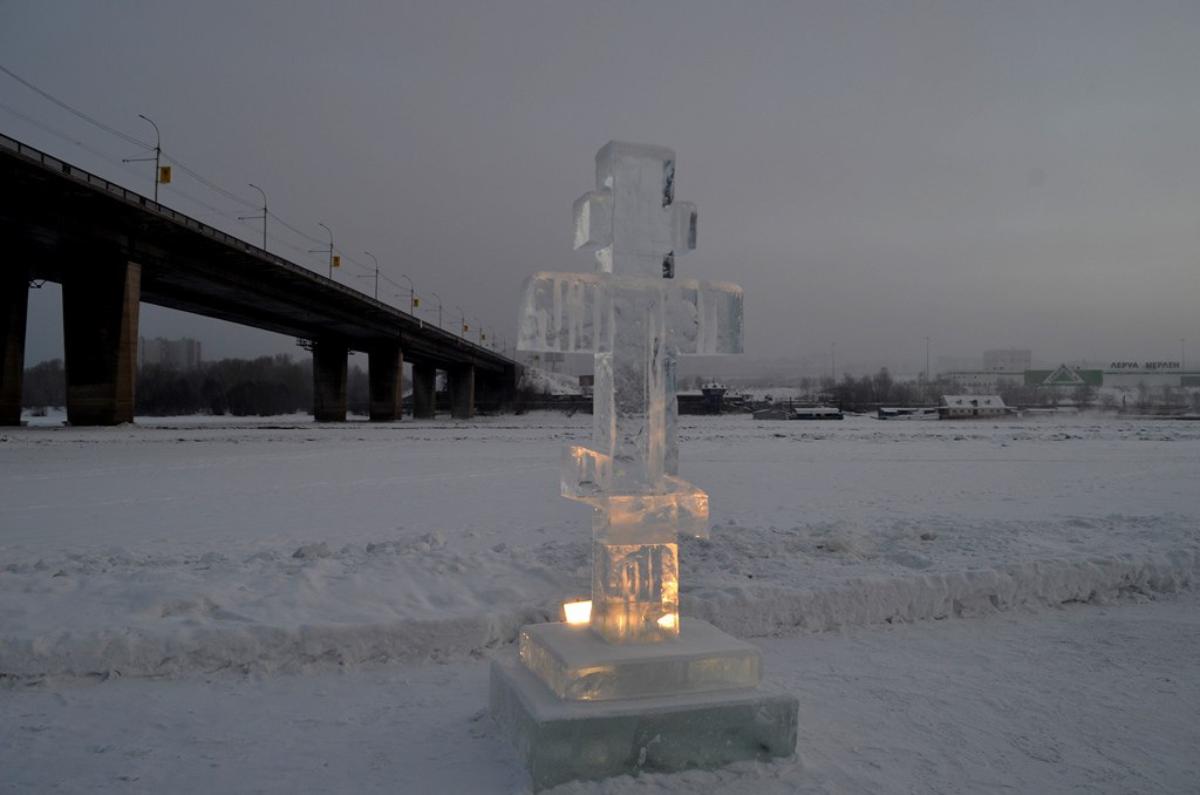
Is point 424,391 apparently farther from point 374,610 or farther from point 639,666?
point 639,666

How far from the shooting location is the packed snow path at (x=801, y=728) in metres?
4.26

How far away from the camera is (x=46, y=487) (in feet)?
54.2

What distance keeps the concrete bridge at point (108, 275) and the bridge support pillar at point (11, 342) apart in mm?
46

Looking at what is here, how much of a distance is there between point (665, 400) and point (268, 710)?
10.8ft

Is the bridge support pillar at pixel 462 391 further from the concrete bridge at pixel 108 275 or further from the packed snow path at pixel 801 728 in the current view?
the packed snow path at pixel 801 728

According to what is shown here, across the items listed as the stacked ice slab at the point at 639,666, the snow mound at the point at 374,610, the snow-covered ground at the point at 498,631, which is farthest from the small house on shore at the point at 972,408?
the stacked ice slab at the point at 639,666

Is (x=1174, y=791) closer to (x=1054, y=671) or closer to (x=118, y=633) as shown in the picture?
(x=1054, y=671)

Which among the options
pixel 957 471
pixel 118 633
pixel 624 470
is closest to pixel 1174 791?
pixel 624 470

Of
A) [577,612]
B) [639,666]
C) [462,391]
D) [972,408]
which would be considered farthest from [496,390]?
[639,666]

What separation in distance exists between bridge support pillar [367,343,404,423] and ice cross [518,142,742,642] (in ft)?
205

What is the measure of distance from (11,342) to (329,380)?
2582 centimetres

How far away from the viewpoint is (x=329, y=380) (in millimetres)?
62250

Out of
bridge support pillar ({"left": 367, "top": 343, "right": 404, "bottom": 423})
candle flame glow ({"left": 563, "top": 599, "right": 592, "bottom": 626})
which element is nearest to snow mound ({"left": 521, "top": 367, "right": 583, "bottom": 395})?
bridge support pillar ({"left": 367, "top": 343, "right": 404, "bottom": 423})

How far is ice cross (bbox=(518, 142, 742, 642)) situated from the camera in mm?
4547
